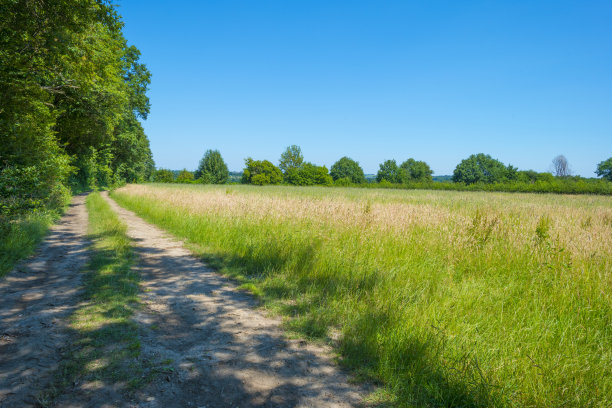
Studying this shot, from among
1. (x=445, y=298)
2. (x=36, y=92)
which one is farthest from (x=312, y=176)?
(x=445, y=298)

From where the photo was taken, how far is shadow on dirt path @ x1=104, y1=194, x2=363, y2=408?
2488 millimetres

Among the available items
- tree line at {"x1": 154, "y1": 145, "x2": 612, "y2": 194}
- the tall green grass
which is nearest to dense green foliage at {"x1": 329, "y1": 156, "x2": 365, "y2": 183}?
tree line at {"x1": 154, "y1": 145, "x2": 612, "y2": 194}

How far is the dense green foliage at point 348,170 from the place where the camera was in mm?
115312

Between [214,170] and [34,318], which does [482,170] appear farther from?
[34,318]

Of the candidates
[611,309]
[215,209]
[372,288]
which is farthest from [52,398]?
[215,209]

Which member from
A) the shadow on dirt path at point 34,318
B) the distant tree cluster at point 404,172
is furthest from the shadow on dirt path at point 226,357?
the distant tree cluster at point 404,172

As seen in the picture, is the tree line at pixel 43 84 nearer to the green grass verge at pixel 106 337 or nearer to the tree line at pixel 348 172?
the green grass verge at pixel 106 337

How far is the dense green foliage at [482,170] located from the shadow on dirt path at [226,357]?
103405 mm

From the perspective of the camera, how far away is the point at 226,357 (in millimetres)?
3057

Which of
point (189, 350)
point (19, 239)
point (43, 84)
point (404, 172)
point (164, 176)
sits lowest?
point (189, 350)

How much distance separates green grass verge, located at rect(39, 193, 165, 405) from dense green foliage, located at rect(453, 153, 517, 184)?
10378cm

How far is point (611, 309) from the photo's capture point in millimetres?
3836

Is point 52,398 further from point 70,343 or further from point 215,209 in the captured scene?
point 215,209

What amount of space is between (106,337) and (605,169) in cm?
11687
